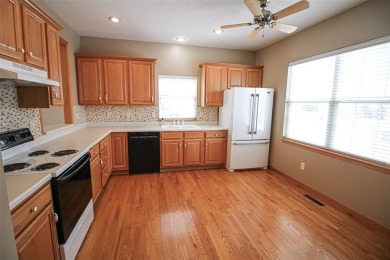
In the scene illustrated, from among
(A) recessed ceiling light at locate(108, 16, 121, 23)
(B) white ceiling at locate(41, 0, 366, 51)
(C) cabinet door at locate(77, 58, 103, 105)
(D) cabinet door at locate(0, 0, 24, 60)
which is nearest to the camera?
(D) cabinet door at locate(0, 0, 24, 60)

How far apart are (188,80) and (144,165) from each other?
2.04 m

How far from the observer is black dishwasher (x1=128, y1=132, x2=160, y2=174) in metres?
3.56

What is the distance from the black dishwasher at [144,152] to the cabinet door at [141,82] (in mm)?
679

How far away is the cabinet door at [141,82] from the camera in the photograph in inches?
143

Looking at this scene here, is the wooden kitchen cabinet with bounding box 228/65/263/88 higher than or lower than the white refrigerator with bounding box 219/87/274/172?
higher

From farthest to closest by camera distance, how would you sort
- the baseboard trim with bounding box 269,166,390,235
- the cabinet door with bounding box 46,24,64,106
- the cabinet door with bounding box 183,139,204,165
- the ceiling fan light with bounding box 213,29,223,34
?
the cabinet door with bounding box 183,139,204,165 → the ceiling fan light with bounding box 213,29,223,34 → the baseboard trim with bounding box 269,166,390,235 → the cabinet door with bounding box 46,24,64,106

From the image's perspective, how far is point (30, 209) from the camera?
115cm

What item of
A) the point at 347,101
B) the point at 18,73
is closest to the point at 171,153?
the point at 18,73

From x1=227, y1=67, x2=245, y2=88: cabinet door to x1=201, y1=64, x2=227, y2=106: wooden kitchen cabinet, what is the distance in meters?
0.12

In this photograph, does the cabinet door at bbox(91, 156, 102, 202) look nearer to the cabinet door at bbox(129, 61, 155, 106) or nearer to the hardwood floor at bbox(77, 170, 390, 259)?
the hardwood floor at bbox(77, 170, 390, 259)

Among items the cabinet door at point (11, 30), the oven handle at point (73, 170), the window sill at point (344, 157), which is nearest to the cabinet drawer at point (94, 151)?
the oven handle at point (73, 170)

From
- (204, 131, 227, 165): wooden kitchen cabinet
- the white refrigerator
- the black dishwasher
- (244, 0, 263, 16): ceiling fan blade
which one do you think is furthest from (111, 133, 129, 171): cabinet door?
(244, 0, 263, 16): ceiling fan blade

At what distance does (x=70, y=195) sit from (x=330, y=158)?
10.5ft

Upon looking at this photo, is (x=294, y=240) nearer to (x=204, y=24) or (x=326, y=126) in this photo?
(x=326, y=126)
